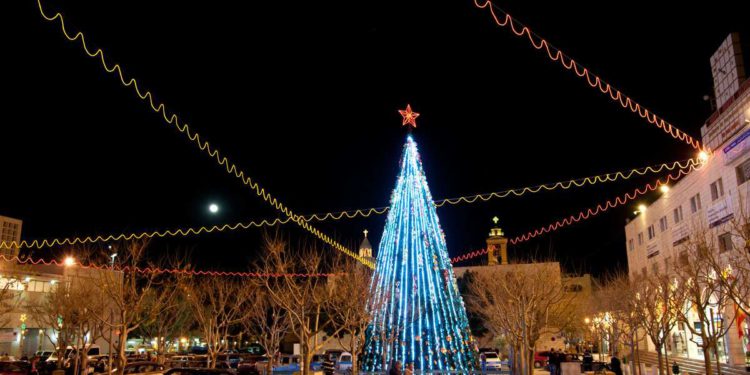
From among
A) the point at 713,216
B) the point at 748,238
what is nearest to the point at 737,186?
the point at 713,216

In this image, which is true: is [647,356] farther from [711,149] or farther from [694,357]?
[711,149]

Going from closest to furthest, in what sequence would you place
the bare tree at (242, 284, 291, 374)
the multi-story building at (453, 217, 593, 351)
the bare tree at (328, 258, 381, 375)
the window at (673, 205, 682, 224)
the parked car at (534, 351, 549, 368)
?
the bare tree at (328, 258, 381, 375) < the bare tree at (242, 284, 291, 374) < the window at (673, 205, 682, 224) < the parked car at (534, 351, 549, 368) < the multi-story building at (453, 217, 593, 351)

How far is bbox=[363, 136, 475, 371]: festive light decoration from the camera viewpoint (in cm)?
2794

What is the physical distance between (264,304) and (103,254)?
1743 centimetres

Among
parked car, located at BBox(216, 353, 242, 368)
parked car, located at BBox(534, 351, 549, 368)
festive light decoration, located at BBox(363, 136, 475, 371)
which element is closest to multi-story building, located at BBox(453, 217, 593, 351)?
parked car, located at BBox(534, 351, 549, 368)

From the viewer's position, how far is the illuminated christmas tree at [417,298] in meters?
27.9

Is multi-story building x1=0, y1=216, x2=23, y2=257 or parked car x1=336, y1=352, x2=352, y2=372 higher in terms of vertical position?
multi-story building x1=0, y1=216, x2=23, y2=257

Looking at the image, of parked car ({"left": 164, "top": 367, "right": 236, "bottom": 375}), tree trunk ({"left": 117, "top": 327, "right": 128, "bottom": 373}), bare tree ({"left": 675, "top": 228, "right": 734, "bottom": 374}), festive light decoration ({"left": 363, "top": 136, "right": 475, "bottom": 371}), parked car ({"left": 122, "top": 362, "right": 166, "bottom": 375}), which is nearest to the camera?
parked car ({"left": 164, "top": 367, "right": 236, "bottom": 375})

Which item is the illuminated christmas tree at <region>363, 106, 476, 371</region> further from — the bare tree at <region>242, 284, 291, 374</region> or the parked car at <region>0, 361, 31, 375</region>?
the parked car at <region>0, 361, 31, 375</region>

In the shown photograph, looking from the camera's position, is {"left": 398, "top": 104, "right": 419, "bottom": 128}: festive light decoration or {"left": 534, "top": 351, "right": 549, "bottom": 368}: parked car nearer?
{"left": 398, "top": 104, "right": 419, "bottom": 128}: festive light decoration

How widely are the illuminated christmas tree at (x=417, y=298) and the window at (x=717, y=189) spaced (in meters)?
14.9

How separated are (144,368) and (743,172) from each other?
3280 cm

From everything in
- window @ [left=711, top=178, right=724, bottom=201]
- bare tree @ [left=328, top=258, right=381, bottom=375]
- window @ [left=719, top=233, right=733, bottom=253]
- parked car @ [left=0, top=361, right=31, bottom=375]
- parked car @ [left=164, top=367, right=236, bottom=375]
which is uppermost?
window @ [left=711, top=178, right=724, bottom=201]

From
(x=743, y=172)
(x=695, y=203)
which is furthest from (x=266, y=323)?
(x=743, y=172)
